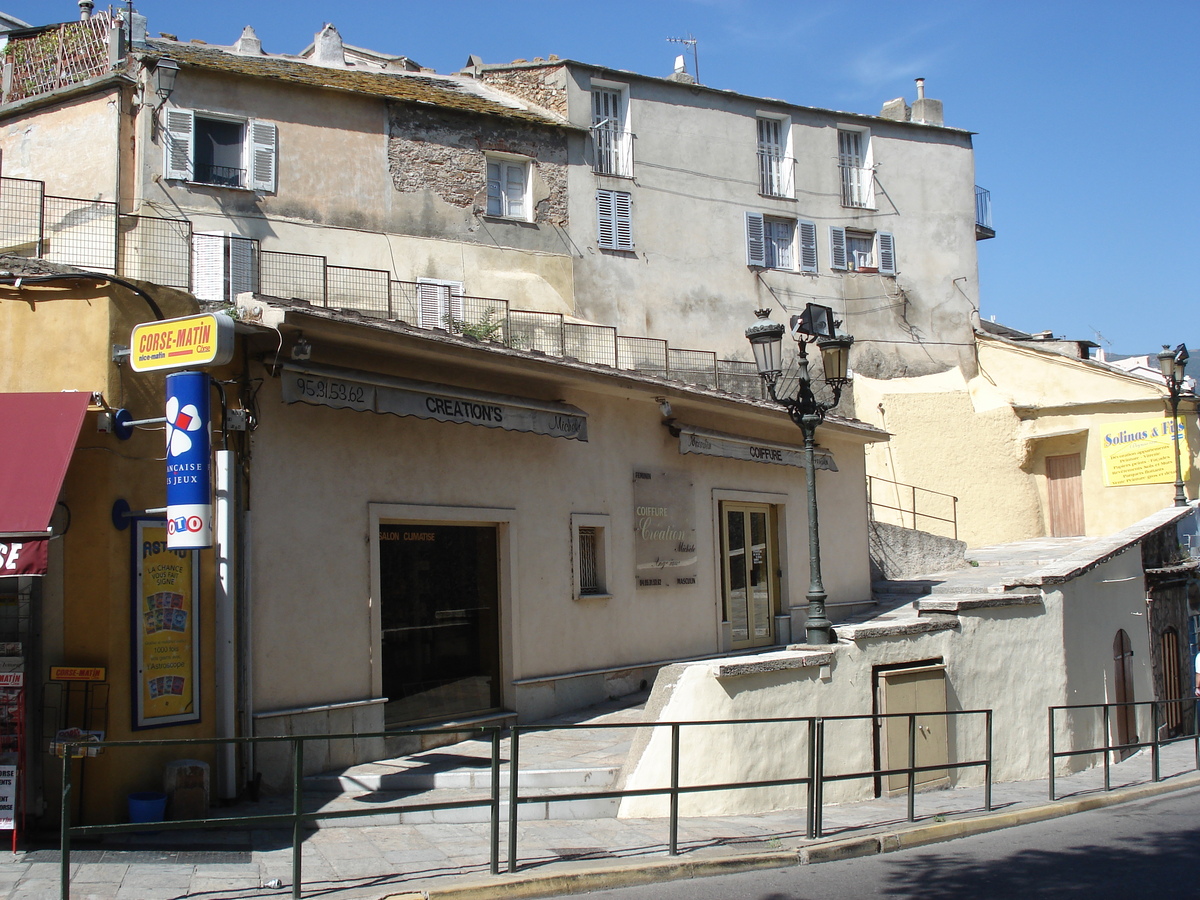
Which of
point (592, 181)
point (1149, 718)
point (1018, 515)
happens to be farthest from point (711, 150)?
point (1149, 718)

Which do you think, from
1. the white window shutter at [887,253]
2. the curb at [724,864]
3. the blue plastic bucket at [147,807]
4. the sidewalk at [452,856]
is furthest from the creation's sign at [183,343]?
the white window shutter at [887,253]

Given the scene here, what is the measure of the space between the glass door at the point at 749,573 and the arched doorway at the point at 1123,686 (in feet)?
16.8

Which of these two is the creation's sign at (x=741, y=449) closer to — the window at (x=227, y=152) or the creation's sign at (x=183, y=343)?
the creation's sign at (x=183, y=343)

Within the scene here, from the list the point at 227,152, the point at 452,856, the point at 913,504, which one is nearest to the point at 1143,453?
the point at 913,504

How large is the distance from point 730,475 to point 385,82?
1508 centimetres

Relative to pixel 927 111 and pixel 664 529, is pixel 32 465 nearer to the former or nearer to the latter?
pixel 664 529

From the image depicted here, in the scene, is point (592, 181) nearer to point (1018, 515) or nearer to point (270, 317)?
point (1018, 515)

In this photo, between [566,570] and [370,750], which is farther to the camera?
[566,570]

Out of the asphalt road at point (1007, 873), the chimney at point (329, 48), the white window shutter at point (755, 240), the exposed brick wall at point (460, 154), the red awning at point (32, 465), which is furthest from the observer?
the white window shutter at point (755, 240)

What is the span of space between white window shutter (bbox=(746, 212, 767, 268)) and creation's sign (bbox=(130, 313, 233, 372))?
24.0 meters

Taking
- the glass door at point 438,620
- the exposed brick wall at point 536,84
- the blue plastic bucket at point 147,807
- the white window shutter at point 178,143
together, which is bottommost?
the blue plastic bucket at point 147,807

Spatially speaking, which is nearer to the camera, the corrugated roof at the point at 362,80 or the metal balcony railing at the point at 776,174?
the corrugated roof at the point at 362,80

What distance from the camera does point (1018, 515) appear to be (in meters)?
29.5

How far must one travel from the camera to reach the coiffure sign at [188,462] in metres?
7.83
